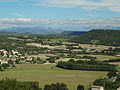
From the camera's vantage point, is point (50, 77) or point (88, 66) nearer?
point (50, 77)

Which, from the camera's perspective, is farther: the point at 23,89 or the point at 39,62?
the point at 39,62

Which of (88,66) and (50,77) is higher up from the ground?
(88,66)

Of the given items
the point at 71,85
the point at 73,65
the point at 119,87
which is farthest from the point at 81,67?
the point at 119,87

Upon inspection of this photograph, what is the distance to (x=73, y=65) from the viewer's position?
106 m

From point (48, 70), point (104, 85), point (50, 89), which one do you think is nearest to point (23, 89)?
point (50, 89)

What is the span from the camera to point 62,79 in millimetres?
81062

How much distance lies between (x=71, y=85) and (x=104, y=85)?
905cm

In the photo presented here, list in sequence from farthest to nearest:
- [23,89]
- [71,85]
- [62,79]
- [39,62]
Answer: [39,62], [62,79], [71,85], [23,89]

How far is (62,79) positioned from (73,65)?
2481cm

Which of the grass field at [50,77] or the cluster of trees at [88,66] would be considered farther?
the cluster of trees at [88,66]

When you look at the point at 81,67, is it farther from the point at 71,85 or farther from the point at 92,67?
the point at 71,85

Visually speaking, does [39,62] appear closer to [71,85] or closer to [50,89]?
[71,85]

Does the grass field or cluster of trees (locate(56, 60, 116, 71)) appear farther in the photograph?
cluster of trees (locate(56, 60, 116, 71))

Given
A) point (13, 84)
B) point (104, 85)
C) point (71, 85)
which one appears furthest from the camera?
point (71, 85)
